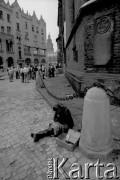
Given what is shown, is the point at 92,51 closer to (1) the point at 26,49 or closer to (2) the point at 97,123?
(2) the point at 97,123

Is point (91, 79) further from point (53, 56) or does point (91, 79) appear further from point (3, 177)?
point (53, 56)

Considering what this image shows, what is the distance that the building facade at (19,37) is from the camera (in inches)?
1408

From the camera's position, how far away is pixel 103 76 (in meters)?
4.87

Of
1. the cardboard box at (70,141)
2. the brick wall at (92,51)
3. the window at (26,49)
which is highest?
the window at (26,49)

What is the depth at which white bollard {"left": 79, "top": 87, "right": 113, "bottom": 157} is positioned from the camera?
6.90 ft

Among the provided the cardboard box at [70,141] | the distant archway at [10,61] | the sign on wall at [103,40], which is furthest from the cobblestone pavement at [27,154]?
the distant archway at [10,61]

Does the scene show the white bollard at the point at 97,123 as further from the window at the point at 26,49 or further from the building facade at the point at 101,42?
the window at the point at 26,49

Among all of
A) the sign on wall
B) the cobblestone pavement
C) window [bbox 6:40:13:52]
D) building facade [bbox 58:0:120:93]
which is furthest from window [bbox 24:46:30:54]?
the cobblestone pavement

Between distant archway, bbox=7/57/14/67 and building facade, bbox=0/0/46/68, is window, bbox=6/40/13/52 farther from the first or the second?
distant archway, bbox=7/57/14/67

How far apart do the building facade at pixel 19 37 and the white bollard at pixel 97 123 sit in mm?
36691

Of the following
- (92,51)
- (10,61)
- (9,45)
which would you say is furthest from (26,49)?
(92,51)

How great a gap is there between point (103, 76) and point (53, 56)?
8885 centimetres

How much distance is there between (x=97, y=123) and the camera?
2.16 m

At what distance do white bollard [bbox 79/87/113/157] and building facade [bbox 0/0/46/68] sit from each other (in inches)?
1445
